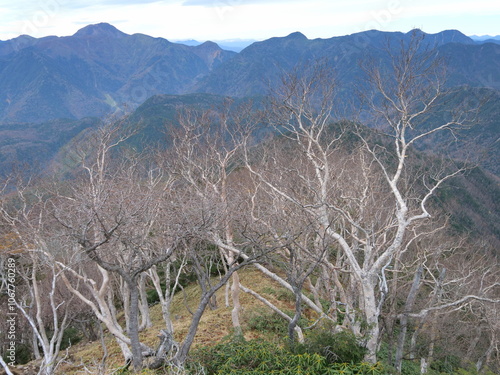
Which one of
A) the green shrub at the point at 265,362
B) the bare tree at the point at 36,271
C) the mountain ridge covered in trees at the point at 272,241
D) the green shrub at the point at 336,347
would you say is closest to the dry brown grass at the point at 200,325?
the mountain ridge covered in trees at the point at 272,241

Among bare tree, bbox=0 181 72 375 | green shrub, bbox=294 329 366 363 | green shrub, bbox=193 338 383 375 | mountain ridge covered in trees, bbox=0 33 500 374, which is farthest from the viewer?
bare tree, bbox=0 181 72 375

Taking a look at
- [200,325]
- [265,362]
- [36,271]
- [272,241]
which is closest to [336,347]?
[265,362]

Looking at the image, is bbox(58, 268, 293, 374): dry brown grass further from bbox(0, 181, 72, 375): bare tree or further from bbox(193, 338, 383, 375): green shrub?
bbox(193, 338, 383, 375): green shrub

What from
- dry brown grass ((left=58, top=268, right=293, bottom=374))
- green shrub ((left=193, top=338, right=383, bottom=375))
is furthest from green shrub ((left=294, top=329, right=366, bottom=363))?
dry brown grass ((left=58, top=268, right=293, bottom=374))

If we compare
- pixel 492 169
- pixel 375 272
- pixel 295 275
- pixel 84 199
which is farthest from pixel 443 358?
pixel 492 169

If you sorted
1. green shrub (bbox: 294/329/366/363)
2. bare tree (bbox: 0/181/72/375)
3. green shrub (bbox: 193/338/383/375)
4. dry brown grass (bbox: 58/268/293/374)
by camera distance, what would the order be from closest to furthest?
green shrub (bbox: 193/338/383/375)
green shrub (bbox: 294/329/366/363)
dry brown grass (bbox: 58/268/293/374)
bare tree (bbox: 0/181/72/375)

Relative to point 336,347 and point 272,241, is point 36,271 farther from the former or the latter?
point 336,347

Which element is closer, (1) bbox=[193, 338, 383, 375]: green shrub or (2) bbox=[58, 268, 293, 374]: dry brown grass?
(1) bbox=[193, 338, 383, 375]: green shrub

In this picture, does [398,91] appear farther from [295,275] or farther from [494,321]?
[494,321]

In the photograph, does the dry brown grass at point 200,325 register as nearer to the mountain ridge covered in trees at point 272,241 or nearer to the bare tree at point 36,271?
the mountain ridge covered in trees at point 272,241

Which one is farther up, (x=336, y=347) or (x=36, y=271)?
(x=336, y=347)

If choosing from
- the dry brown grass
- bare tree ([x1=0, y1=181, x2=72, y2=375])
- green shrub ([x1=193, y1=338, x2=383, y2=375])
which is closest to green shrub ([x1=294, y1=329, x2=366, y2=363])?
green shrub ([x1=193, y1=338, x2=383, y2=375])

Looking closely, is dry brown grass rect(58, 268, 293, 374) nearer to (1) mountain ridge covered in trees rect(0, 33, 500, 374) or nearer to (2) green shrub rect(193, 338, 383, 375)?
(1) mountain ridge covered in trees rect(0, 33, 500, 374)

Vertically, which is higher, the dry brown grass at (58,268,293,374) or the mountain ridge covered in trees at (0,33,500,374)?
the mountain ridge covered in trees at (0,33,500,374)
